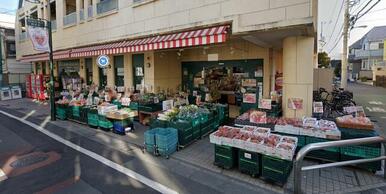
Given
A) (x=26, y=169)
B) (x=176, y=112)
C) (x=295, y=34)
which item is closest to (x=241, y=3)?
(x=295, y=34)

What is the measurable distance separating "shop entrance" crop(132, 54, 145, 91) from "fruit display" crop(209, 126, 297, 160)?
7.87m

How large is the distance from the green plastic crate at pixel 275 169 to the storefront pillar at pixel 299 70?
3.30 metres

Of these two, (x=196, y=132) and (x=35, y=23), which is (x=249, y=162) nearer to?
(x=196, y=132)

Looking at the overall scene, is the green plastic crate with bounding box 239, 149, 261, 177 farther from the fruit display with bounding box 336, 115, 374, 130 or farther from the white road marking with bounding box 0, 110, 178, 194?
the fruit display with bounding box 336, 115, 374, 130

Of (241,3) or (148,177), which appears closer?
(148,177)

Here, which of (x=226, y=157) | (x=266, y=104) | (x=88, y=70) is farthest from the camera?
(x=88, y=70)

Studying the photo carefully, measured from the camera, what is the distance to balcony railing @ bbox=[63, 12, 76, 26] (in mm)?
14423

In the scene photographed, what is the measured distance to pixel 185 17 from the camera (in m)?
8.35

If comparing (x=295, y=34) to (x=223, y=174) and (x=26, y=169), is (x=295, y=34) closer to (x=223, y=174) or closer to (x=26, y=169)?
(x=223, y=174)

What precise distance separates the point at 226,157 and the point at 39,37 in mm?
10296

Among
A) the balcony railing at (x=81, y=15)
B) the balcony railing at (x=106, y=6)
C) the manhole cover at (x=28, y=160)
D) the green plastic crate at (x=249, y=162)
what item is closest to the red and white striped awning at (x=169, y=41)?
the balcony railing at (x=106, y=6)

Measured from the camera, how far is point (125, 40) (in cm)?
1087

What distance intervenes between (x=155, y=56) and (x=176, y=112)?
4.78 meters

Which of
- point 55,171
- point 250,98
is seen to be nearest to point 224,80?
point 250,98
